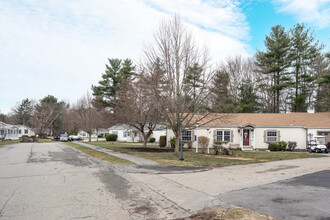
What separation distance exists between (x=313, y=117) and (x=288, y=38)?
1558 centimetres

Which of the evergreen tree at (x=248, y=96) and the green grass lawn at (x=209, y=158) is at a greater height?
the evergreen tree at (x=248, y=96)

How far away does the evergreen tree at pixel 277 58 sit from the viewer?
3872cm

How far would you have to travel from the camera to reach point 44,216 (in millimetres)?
5531

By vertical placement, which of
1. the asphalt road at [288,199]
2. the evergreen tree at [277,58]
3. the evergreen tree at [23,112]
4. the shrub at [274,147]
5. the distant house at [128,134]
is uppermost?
the evergreen tree at [277,58]

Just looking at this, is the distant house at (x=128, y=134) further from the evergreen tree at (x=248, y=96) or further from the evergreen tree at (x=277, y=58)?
the evergreen tree at (x=277, y=58)

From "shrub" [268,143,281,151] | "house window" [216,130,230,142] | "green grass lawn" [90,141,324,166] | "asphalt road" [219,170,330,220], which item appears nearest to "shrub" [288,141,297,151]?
"shrub" [268,143,281,151]

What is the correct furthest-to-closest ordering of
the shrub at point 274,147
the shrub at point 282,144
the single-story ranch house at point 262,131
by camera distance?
the single-story ranch house at point 262,131
the shrub at point 282,144
the shrub at point 274,147

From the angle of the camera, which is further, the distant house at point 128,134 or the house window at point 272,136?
the distant house at point 128,134

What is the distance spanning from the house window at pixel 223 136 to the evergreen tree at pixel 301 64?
16.7 meters

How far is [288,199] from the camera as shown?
7.05m

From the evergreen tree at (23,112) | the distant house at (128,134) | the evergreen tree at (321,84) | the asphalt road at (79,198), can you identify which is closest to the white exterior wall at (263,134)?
the evergreen tree at (321,84)

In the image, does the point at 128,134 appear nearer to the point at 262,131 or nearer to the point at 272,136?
the point at 262,131

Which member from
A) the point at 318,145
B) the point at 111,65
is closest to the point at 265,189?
the point at 318,145

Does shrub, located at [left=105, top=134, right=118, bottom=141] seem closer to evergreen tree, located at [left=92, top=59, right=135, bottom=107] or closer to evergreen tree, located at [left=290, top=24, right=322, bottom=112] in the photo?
evergreen tree, located at [left=92, top=59, right=135, bottom=107]
